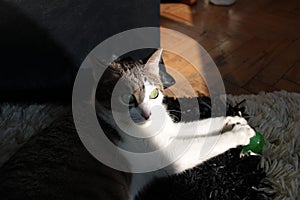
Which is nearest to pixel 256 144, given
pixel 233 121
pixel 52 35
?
pixel 233 121

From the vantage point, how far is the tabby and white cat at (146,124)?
73 centimetres

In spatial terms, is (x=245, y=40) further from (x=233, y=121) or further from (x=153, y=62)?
(x=153, y=62)

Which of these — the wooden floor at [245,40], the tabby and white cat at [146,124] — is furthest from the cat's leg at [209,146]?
the wooden floor at [245,40]

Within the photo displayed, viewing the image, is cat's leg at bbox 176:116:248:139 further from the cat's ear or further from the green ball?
the cat's ear

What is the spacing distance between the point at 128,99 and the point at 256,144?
1.29ft

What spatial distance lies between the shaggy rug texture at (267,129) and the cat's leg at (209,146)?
0.09 metres

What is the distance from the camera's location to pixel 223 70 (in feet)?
4.32

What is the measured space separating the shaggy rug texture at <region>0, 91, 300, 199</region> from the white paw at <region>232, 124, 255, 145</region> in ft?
0.28

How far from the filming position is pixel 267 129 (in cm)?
96

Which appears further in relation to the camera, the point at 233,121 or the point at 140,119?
the point at 233,121

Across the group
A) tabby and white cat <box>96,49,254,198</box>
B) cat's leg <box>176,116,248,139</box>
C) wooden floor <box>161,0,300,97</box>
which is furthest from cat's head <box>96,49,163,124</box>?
wooden floor <box>161,0,300,97</box>

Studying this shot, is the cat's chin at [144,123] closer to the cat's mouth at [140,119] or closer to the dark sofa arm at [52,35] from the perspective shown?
the cat's mouth at [140,119]

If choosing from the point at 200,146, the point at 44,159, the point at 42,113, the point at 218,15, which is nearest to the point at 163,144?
the point at 200,146

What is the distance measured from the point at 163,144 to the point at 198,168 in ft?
0.56
